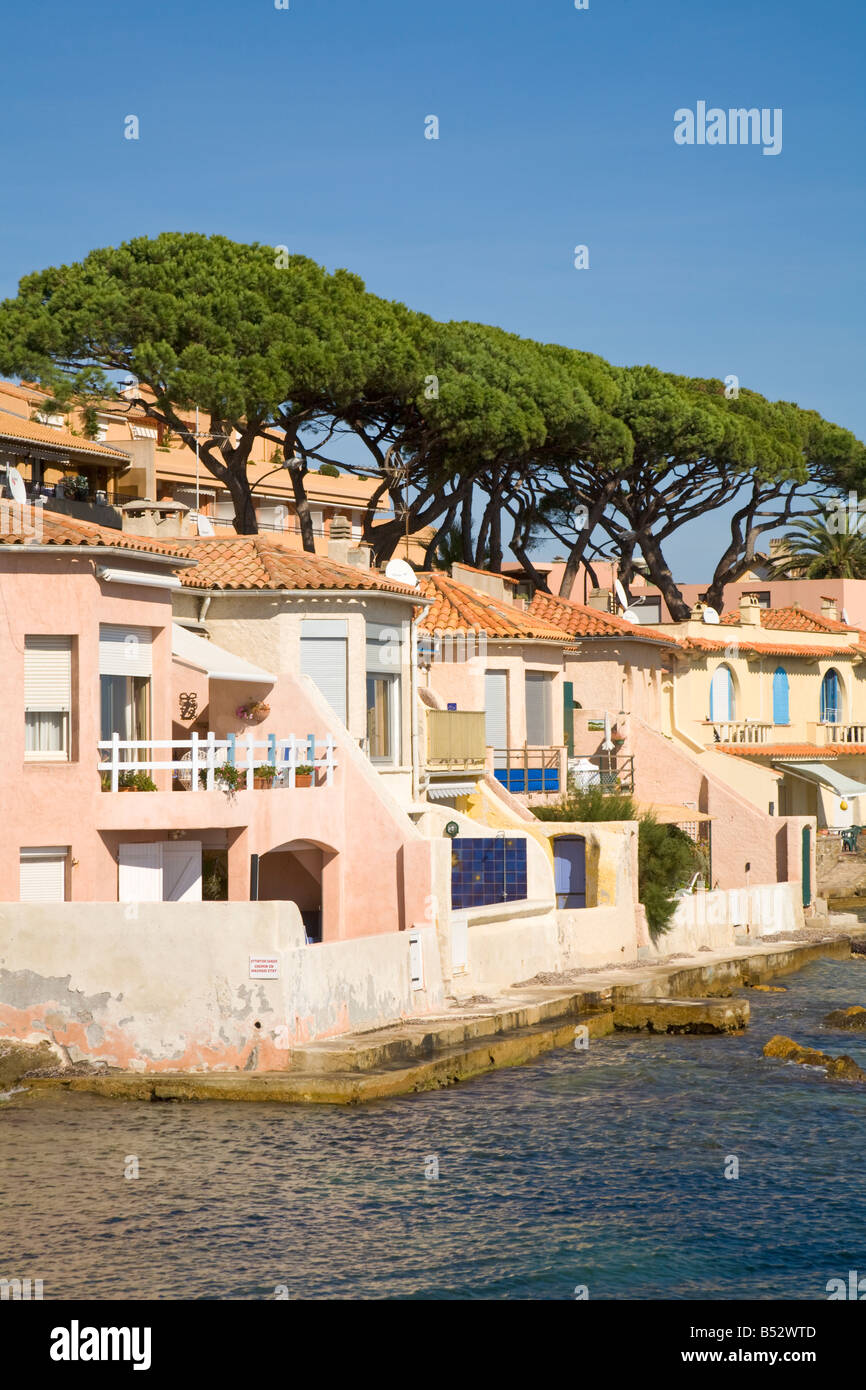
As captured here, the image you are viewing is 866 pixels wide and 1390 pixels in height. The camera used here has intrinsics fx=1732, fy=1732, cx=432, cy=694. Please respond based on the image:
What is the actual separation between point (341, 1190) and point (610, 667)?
1140 inches

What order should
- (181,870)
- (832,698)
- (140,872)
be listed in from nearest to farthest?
1. (140,872)
2. (181,870)
3. (832,698)

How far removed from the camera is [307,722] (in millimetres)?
31297

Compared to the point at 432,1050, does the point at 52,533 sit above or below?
above

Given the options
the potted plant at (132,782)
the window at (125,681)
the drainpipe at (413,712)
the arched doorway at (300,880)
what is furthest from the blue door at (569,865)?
the potted plant at (132,782)

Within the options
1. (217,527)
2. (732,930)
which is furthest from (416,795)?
(217,527)

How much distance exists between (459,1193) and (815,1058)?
10.4 metres

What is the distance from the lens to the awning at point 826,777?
56.4 metres

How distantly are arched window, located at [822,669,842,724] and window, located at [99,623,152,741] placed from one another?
1533 inches

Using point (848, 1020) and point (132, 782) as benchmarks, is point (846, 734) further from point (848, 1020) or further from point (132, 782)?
point (132, 782)

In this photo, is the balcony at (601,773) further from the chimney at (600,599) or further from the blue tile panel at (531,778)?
the chimney at (600,599)

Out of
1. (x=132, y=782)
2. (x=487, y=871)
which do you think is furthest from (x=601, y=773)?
(x=132, y=782)

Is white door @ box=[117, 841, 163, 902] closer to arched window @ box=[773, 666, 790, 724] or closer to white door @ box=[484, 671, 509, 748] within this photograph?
white door @ box=[484, 671, 509, 748]

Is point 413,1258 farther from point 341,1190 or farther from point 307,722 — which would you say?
point 307,722

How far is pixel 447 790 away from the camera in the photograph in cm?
3672
